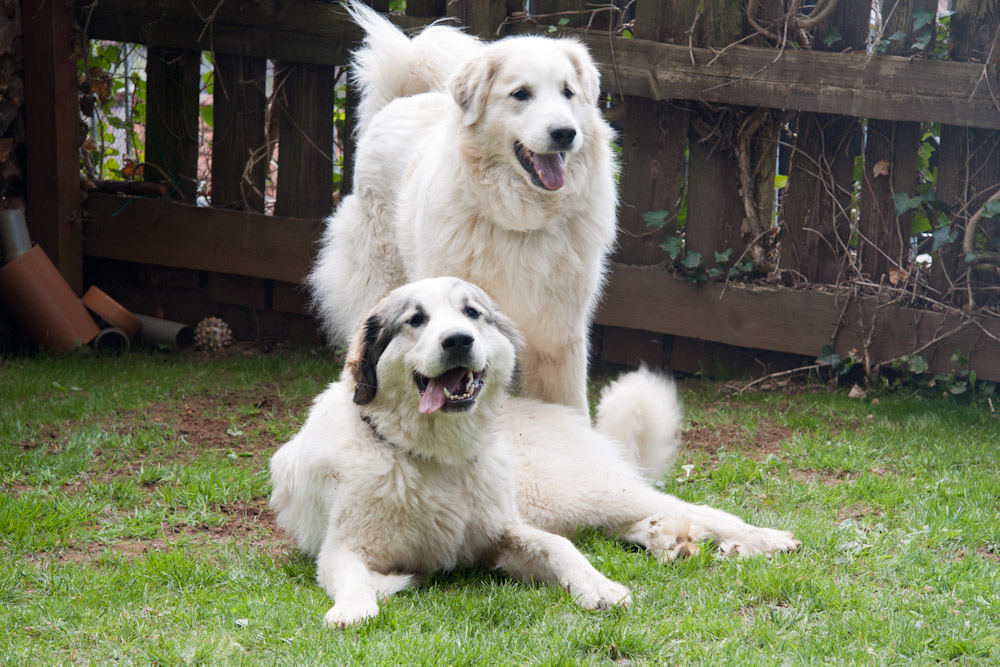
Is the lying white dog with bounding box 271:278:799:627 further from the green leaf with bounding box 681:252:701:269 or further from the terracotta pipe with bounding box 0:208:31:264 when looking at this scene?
the terracotta pipe with bounding box 0:208:31:264

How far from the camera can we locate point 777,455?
15.3 feet

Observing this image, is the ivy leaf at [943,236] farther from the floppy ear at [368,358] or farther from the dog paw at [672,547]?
the floppy ear at [368,358]

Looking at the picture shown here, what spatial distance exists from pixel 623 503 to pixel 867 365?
2.50m

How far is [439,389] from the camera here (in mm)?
3184

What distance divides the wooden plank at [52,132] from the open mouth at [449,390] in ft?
13.8

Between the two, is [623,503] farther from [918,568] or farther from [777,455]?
[777,455]

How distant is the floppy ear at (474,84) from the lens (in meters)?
4.24

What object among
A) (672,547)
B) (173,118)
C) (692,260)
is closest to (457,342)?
(672,547)

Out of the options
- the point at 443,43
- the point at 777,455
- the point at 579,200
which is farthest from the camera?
the point at 443,43

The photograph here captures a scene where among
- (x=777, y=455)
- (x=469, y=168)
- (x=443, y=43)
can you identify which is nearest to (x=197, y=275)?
(x=443, y=43)

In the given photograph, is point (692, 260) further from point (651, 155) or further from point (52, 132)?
point (52, 132)

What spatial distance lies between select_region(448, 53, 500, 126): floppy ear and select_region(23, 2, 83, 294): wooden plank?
3216 millimetres

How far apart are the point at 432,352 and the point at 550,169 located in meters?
1.39

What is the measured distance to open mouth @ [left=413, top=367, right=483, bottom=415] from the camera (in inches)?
124
